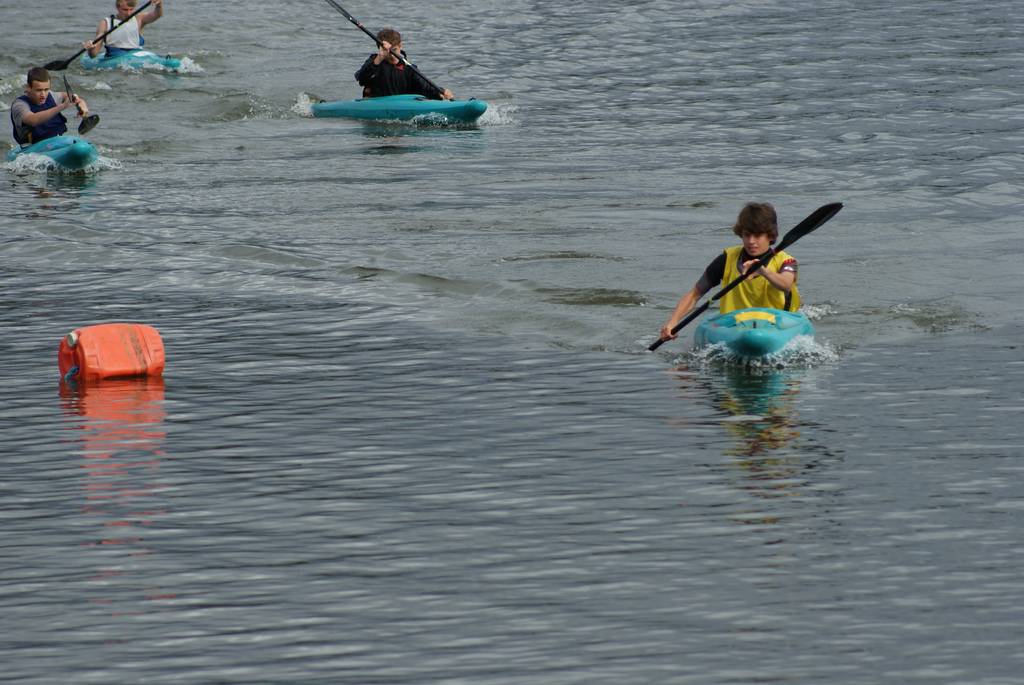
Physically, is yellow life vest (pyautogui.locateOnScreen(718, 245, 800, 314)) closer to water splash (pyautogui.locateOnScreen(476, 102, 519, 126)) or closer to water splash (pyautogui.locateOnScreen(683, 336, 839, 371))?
water splash (pyautogui.locateOnScreen(683, 336, 839, 371))

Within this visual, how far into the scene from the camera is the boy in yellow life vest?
458 inches

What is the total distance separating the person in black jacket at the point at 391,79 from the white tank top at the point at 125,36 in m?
5.99

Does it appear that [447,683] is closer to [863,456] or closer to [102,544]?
[102,544]

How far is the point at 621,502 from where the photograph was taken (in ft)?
29.1

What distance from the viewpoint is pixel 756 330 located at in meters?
11.8

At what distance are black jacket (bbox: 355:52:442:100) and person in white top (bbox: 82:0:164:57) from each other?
5.21 m

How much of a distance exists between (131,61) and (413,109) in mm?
6874

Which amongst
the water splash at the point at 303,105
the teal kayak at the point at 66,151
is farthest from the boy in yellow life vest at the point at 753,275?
the water splash at the point at 303,105

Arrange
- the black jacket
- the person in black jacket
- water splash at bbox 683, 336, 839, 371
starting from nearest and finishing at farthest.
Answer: water splash at bbox 683, 336, 839, 371, the person in black jacket, the black jacket

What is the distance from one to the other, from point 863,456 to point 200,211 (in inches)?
435

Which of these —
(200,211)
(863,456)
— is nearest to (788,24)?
(200,211)

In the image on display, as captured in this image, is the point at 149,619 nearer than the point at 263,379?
Yes

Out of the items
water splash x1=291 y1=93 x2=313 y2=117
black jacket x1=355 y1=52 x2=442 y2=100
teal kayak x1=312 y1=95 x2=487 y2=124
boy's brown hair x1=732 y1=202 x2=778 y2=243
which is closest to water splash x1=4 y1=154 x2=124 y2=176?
teal kayak x1=312 y1=95 x2=487 y2=124

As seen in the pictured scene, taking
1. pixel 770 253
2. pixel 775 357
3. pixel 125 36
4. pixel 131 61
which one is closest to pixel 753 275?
pixel 770 253
